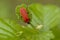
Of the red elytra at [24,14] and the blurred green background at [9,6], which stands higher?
Result: the blurred green background at [9,6]

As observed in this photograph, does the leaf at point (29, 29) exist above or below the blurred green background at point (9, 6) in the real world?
below

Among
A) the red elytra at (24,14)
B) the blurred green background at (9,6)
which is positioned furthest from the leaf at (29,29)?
the blurred green background at (9,6)

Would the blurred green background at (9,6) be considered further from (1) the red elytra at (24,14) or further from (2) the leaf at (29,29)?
(1) the red elytra at (24,14)

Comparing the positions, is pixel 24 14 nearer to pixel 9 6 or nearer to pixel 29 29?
pixel 29 29

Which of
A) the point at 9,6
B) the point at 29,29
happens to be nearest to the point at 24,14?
the point at 29,29

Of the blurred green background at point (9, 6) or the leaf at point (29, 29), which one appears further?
the blurred green background at point (9, 6)

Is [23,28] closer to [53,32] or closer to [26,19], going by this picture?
[26,19]

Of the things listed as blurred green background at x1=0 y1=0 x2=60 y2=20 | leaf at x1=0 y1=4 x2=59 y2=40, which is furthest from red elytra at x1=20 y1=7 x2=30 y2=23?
blurred green background at x1=0 y1=0 x2=60 y2=20

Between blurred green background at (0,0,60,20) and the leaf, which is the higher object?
blurred green background at (0,0,60,20)

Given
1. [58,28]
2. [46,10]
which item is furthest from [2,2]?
[58,28]

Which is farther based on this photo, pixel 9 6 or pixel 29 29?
pixel 9 6

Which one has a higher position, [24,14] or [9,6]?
[9,6]

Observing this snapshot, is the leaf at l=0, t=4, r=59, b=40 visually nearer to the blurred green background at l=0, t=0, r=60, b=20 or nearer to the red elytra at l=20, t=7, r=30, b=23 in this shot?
the red elytra at l=20, t=7, r=30, b=23
